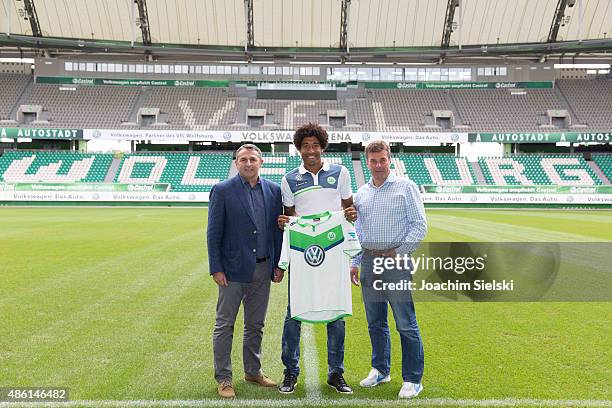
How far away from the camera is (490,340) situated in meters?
5.55

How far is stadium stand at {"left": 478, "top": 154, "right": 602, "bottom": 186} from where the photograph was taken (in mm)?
39406

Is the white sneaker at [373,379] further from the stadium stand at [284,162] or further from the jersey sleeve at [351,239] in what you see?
the stadium stand at [284,162]

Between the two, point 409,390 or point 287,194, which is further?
point 287,194

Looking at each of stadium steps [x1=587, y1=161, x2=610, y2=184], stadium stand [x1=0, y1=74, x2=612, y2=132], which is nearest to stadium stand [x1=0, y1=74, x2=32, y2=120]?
stadium stand [x1=0, y1=74, x2=612, y2=132]

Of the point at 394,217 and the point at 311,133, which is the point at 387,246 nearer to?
the point at 394,217

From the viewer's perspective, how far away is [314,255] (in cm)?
416

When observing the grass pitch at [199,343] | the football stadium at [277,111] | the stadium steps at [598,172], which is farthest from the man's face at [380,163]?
the stadium steps at [598,172]

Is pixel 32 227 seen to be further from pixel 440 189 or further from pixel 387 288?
pixel 440 189

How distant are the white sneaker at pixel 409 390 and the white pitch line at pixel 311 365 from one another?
66 cm

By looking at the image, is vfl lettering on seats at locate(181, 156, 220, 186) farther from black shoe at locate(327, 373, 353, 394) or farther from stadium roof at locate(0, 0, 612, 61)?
black shoe at locate(327, 373, 353, 394)

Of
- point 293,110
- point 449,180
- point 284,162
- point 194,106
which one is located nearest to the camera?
point 449,180

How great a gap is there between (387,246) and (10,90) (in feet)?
166

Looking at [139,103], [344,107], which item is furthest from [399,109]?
[139,103]

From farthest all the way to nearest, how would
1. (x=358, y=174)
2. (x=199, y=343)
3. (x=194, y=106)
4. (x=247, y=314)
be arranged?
(x=194, y=106) → (x=358, y=174) → (x=199, y=343) → (x=247, y=314)
